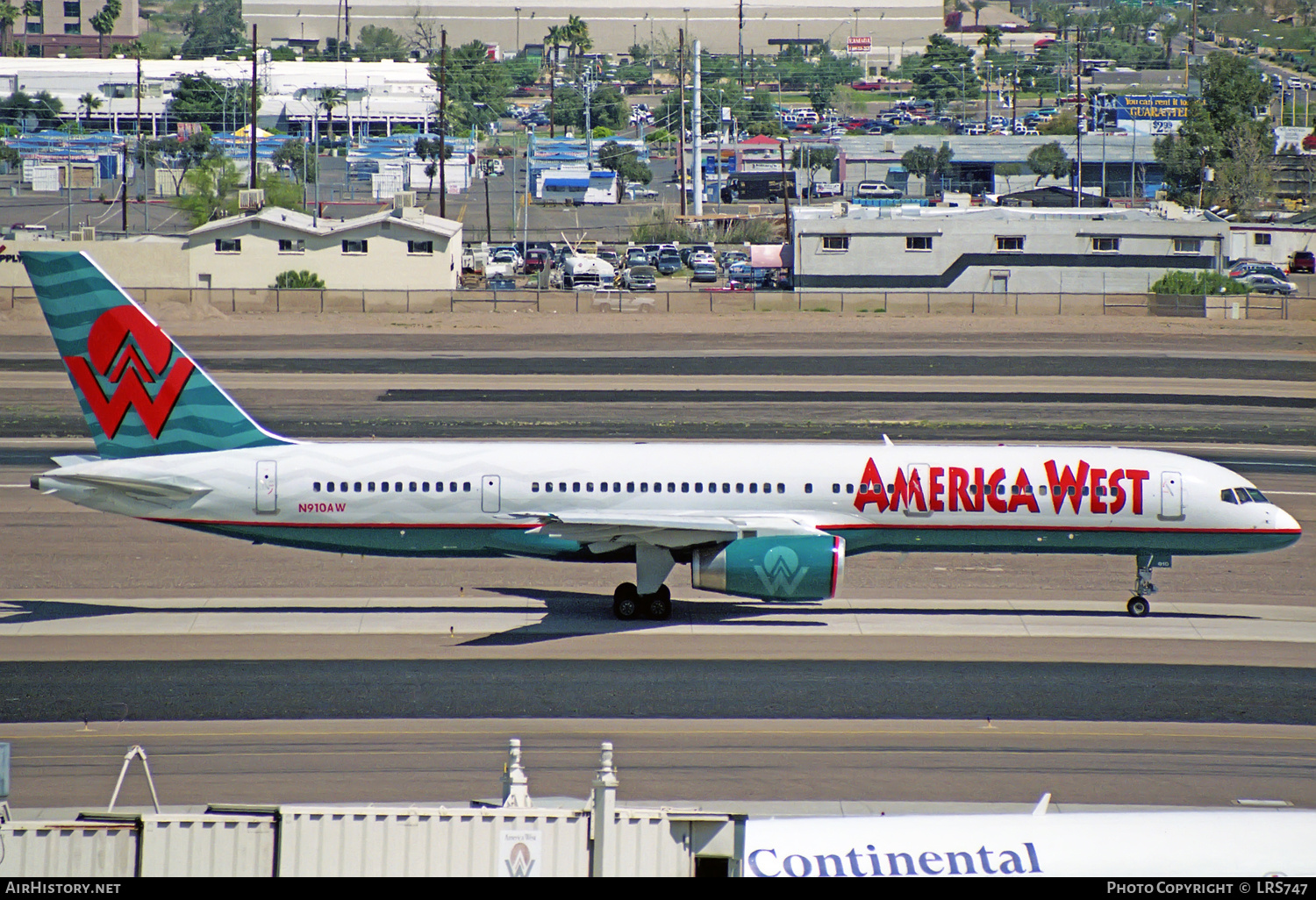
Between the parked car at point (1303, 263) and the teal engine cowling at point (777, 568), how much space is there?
89727 mm

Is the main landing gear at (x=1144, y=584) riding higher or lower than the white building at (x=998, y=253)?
lower

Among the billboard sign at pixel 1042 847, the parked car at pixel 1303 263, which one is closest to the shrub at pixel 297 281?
the parked car at pixel 1303 263

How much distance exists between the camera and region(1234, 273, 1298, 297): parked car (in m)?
94.7

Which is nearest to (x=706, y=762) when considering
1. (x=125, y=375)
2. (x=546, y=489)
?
(x=546, y=489)

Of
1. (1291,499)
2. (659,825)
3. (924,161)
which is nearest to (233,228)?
(1291,499)

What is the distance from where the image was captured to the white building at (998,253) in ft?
304

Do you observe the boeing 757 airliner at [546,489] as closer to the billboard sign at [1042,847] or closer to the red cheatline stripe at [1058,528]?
the red cheatline stripe at [1058,528]

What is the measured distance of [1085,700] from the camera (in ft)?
88.5

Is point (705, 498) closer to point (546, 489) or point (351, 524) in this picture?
point (546, 489)

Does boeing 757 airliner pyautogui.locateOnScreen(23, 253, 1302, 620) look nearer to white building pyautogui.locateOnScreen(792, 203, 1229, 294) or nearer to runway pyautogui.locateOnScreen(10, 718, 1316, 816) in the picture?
runway pyautogui.locateOnScreen(10, 718, 1316, 816)

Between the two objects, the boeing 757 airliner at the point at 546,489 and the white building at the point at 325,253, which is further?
the white building at the point at 325,253

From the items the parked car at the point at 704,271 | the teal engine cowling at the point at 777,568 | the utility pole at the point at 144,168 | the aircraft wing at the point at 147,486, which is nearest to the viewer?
the teal engine cowling at the point at 777,568

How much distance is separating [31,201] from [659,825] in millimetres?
151805

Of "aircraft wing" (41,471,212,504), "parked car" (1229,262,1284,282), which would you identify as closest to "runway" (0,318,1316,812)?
"aircraft wing" (41,471,212,504)
